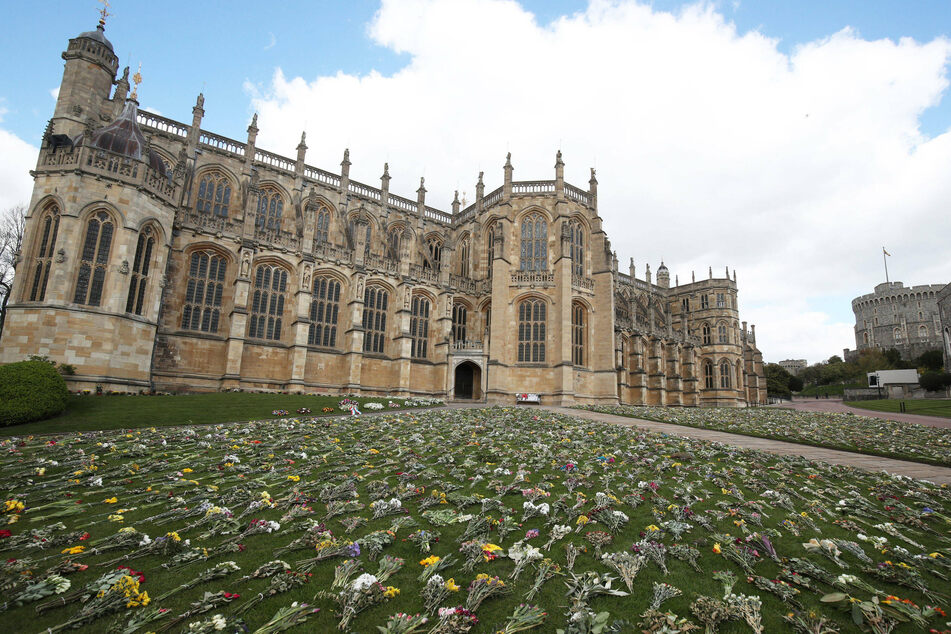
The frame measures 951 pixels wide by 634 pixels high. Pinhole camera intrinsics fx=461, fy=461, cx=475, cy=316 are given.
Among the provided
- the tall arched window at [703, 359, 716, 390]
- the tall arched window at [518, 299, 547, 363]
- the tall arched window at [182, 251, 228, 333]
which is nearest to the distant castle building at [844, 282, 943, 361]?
the tall arched window at [703, 359, 716, 390]

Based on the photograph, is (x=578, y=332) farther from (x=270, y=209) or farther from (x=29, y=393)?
(x=29, y=393)

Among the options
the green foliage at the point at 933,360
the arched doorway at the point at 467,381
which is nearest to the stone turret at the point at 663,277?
the green foliage at the point at 933,360

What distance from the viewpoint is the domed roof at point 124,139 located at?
24469mm

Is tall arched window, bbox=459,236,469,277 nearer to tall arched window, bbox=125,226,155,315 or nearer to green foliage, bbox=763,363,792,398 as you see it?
tall arched window, bbox=125,226,155,315

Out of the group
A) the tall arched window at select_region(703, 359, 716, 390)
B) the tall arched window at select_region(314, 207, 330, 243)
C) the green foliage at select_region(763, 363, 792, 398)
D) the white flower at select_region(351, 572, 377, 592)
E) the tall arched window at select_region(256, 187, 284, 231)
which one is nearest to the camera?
the white flower at select_region(351, 572, 377, 592)

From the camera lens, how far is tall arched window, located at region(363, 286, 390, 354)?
119 ft

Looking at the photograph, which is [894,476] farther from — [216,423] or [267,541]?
[216,423]

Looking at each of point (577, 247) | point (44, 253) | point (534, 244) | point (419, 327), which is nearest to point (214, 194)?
point (44, 253)

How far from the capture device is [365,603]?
4348mm

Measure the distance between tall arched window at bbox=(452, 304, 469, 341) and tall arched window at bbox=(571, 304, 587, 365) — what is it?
373 inches

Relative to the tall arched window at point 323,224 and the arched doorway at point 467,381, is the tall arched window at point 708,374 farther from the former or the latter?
the tall arched window at point 323,224

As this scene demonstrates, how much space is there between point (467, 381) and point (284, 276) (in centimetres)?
1749

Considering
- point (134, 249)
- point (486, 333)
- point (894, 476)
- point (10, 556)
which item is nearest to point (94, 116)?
point (134, 249)

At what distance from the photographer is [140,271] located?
24453mm
